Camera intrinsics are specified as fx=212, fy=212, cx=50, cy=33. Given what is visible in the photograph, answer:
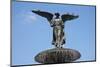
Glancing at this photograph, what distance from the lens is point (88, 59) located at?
2525 mm

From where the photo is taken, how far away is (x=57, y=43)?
2.40 meters

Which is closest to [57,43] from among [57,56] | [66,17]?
[57,56]

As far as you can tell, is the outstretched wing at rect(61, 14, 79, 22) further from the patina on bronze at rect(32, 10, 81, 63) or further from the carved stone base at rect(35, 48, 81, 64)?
the carved stone base at rect(35, 48, 81, 64)

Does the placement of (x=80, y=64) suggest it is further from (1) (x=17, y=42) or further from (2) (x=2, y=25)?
(2) (x=2, y=25)

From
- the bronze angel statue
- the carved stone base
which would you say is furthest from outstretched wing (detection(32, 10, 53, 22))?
the carved stone base

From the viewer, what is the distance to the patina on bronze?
2.35m

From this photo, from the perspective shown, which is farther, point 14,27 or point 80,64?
point 80,64

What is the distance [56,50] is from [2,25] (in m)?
0.66

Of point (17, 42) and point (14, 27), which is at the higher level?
point (14, 27)

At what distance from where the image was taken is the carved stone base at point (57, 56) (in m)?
2.34

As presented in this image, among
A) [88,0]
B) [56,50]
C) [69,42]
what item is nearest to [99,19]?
[88,0]

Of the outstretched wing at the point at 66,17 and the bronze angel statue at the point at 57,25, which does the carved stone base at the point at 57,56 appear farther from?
the outstretched wing at the point at 66,17

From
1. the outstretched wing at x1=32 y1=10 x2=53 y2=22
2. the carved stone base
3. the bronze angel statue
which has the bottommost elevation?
the carved stone base

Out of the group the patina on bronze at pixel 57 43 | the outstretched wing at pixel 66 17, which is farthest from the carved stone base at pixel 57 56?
the outstretched wing at pixel 66 17
